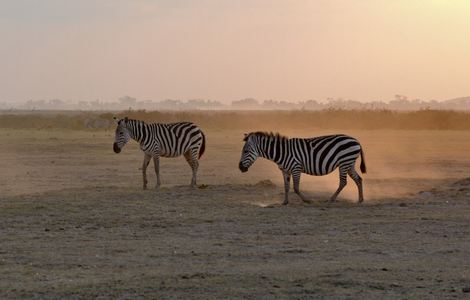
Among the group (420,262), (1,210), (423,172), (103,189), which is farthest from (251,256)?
(423,172)

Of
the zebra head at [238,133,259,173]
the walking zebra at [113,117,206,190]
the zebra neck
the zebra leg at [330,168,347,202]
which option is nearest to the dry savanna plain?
the zebra leg at [330,168,347,202]

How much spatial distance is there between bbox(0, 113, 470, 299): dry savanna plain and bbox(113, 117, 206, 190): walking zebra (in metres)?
1.54

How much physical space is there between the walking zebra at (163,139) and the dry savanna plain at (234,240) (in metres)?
1.54

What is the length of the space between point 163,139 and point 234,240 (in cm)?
822

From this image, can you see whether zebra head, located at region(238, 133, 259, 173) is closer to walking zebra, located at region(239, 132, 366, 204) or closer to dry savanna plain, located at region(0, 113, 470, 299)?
walking zebra, located at region(239, 132, 366, 204)

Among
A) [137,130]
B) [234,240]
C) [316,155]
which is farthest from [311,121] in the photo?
[234,240]

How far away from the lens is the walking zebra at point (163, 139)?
20.2 meters

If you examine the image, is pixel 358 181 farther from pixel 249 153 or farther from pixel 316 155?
pixel 249 153

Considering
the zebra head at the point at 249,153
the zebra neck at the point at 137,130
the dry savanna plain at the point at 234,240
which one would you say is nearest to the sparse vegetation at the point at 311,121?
the dry savanna plain at the point at 234,240

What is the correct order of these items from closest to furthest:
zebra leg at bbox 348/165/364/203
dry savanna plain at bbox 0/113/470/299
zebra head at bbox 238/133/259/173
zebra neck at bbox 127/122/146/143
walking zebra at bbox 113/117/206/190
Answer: dry savanna plain at bbox 0/113/470/299 < zebra leg at bbox 348/165/364/203 < zebra head at bbox 238/133/259/173 < walking zebra at bbox 113/117/206/190 < zebra neck at bbox 127/122/146/143

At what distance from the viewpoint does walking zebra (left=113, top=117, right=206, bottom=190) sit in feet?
66.2

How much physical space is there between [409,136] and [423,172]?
64.4ft

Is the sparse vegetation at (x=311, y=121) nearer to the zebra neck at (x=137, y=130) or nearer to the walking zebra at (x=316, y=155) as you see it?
the zebra neck at (x=137, y=130)

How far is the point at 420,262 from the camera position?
1058 centimetres
